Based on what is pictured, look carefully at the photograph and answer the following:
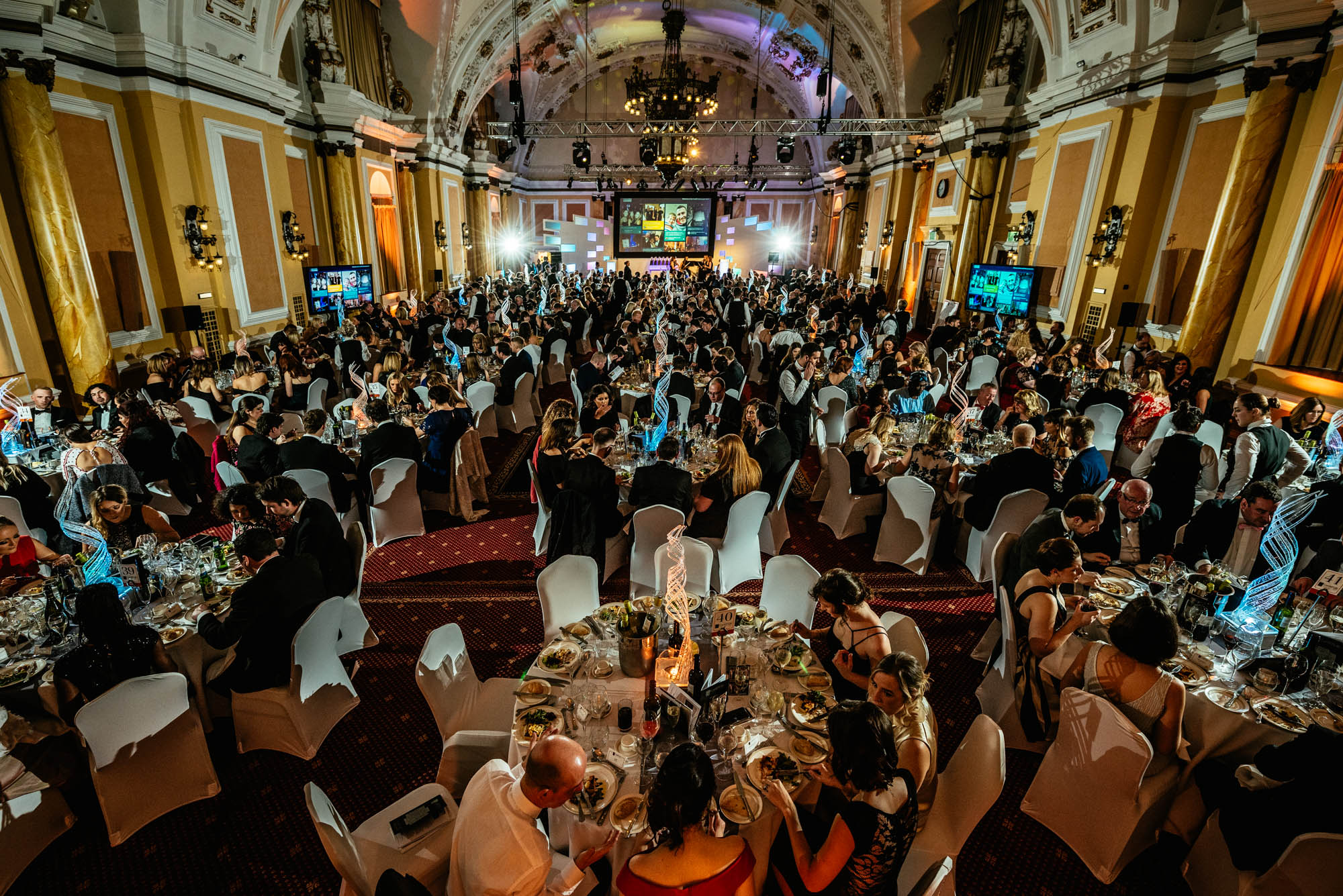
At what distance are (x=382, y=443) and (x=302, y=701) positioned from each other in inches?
95.5

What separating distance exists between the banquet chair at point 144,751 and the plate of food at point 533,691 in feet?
4.58

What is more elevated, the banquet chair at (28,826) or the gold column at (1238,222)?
the gold column at (1238,222)

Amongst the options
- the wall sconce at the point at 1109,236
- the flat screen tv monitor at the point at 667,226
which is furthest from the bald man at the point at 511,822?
the flat screen tv monitor at the point at 667,226

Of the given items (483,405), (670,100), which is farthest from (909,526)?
(670,100)

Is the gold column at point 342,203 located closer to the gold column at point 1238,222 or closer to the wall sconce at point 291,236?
the wall sconce at point 291,236

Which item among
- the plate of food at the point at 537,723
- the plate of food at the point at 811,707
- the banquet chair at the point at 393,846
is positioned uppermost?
the plate of food at the point at 811,707

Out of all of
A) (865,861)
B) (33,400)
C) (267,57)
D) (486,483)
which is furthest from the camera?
(267,57)

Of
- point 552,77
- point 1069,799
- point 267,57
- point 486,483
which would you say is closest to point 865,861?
point 1069,799

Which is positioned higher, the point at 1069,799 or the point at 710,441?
the point at 710,441

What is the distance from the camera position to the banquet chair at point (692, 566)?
3604 mm

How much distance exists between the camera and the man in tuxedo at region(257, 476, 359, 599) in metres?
3.33

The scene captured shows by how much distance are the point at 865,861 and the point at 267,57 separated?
502 inches

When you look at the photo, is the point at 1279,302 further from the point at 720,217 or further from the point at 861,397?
the point at 720,217

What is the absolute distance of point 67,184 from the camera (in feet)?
22.4
